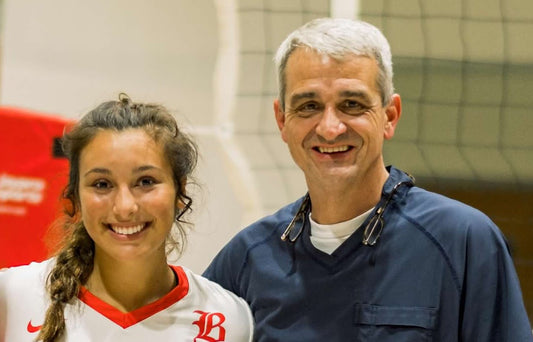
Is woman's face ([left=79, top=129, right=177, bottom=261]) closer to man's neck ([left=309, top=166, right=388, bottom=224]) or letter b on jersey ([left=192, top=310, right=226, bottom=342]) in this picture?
letter b on jersey ([left=192, top=310, right=226, bottom=342])

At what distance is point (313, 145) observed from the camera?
5.88 feet

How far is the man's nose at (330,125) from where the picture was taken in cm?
174

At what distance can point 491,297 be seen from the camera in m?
1.65

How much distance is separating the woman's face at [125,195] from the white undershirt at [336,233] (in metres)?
0.36

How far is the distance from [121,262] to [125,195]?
7.2 inches

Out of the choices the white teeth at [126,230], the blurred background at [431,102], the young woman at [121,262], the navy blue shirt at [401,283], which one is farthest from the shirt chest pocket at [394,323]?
the blurred background at [431,102]

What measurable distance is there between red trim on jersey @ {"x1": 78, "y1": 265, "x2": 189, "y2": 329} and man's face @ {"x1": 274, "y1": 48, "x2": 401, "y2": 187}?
41 centimetres

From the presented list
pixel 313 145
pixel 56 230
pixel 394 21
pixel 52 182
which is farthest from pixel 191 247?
pixel 313 145

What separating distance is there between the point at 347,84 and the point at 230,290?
0.61 metres

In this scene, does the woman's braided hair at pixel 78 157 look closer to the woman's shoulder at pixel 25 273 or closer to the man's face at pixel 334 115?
the woman's shoulder at pixel 25 273

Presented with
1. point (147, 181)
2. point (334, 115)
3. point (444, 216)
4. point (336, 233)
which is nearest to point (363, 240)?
point (336, 233)

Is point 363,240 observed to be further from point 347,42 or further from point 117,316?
point 117,316

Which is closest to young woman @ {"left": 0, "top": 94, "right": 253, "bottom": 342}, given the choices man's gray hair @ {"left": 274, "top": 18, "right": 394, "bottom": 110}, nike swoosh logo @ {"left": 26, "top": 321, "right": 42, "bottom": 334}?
nike swoosh logo @ {"left": 26, "top": 321, "right": 42, "bottom": 334}

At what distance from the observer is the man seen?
1.68 meters
